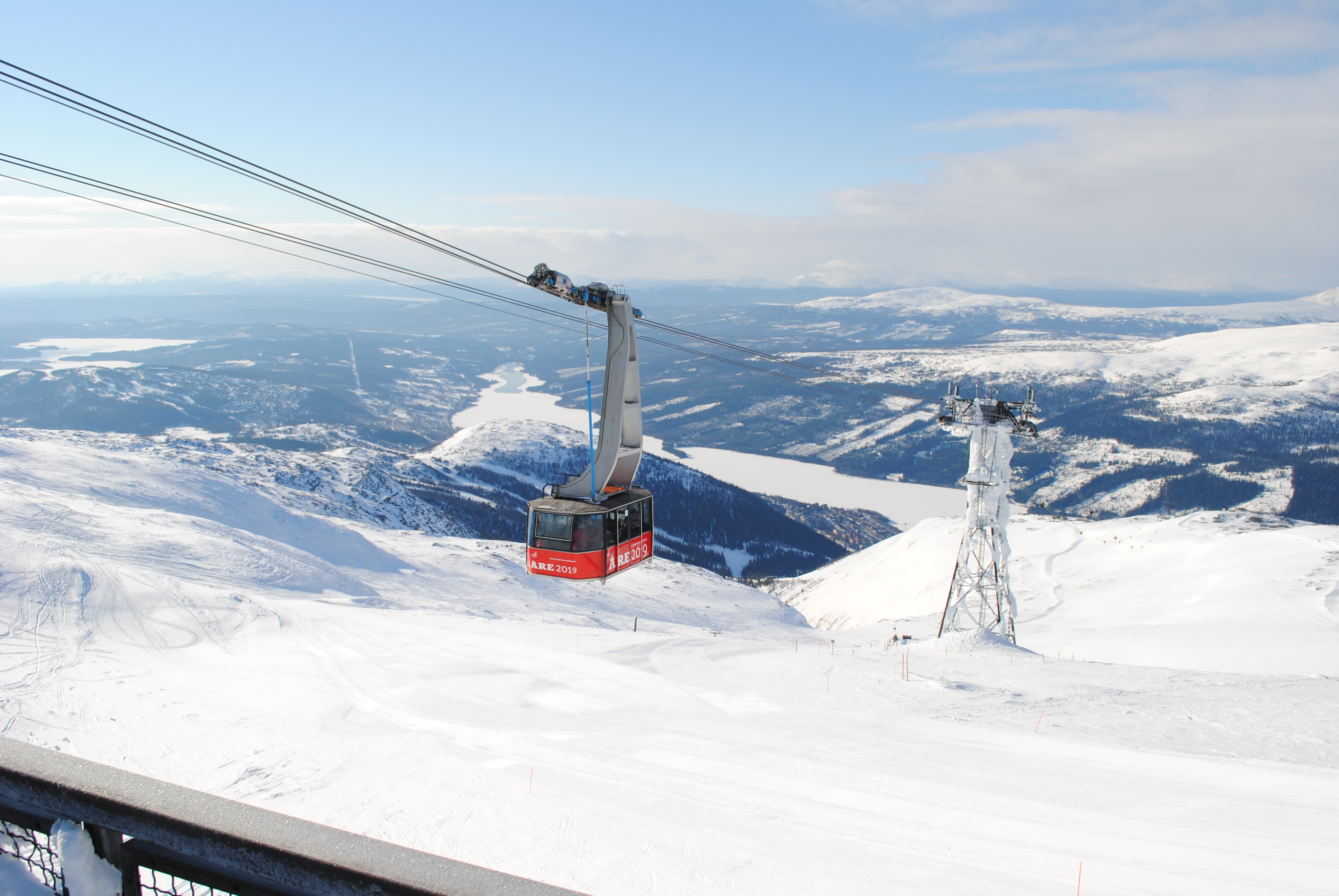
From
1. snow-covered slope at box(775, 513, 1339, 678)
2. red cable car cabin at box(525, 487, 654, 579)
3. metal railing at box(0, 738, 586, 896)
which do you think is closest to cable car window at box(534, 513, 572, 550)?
red cable car cabin at box(525, 487, 654, 579)

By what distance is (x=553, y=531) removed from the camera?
73.4ft

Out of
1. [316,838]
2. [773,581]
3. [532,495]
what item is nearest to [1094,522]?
[773,581]

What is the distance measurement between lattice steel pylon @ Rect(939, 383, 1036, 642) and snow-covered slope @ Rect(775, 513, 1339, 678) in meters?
9.48

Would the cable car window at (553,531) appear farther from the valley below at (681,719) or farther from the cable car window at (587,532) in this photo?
the valley below at (681,719)

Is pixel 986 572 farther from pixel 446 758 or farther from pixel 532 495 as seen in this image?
pixel 532 495

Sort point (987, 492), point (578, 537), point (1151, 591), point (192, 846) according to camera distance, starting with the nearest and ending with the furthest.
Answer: point (192, 846)
point (578, 537)
point (987, 492)
point (1151, 591)

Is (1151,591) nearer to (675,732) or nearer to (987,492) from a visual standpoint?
(987,492)

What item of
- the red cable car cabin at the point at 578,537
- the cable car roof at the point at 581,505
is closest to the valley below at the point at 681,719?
the red cable car cabin at the point at 578,537

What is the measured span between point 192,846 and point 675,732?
59.5ft

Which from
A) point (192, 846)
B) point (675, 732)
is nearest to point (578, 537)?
point (675, 732)

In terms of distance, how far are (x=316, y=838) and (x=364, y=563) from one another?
6323cm

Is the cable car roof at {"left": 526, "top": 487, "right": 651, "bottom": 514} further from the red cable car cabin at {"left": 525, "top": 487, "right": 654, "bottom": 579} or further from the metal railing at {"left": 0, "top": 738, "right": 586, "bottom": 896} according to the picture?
the metal railing at {"left": 0, "top": 738, "right": 586, "bottom": 896}

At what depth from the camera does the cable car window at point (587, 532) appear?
21984 mm

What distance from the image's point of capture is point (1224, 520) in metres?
76.1
